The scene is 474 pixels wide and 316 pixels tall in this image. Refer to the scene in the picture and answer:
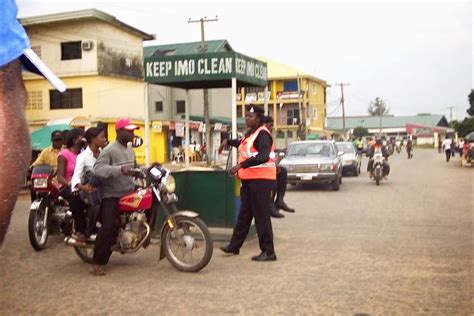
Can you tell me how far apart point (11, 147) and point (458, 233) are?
885 centimetres

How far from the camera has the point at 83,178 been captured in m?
7.19

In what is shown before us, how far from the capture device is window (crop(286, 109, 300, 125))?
206 ft

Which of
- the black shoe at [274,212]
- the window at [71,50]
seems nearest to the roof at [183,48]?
the window at [71,50]

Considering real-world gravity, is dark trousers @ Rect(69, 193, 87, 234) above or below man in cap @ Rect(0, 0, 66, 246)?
below

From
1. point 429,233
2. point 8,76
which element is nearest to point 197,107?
point 429,233

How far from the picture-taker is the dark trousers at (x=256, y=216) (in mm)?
7172

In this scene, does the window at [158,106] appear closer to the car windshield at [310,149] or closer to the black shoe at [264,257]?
the car windshield at [310,149]

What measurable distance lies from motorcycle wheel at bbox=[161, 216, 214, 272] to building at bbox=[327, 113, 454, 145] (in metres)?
82.6

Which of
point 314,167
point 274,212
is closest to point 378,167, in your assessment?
point 314,167

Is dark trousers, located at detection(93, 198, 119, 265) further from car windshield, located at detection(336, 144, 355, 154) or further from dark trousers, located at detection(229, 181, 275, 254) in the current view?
car windshield, located at detection(336, 144, 355, 154)

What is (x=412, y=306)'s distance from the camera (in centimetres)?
510

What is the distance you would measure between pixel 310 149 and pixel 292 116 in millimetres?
44618

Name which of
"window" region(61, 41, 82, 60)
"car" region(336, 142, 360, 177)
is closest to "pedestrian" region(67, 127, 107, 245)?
"car" region(336, 142, 360, 177)

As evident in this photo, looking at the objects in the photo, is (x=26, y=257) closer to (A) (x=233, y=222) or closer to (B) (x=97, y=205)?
(B) (x=97, y=205)
